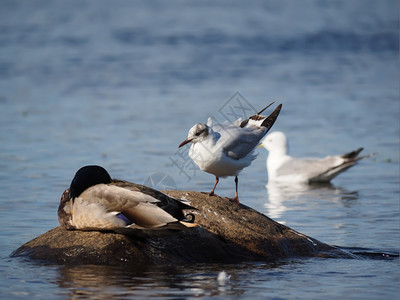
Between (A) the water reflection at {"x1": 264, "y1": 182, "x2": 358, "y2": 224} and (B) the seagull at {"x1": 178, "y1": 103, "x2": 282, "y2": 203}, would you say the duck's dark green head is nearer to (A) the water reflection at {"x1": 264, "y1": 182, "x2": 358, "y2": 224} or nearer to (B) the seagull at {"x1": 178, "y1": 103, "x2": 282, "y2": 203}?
(B) the seagull at {"x1": 178, "y1": 103, "x2": 282, "y2": 203}

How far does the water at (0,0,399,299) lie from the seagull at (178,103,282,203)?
119 cm

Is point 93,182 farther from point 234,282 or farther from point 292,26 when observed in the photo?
point 292,26

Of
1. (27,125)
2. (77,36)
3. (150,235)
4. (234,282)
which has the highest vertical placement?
(77,36)

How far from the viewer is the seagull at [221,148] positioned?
25.8 ft

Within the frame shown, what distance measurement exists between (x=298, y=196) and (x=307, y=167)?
1335mm

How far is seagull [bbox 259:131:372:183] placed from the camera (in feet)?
41.2

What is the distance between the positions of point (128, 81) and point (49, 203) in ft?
32.1

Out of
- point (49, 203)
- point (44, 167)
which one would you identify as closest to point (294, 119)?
point (44, 167)

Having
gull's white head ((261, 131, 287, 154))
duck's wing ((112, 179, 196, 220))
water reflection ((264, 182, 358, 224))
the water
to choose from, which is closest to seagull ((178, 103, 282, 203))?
duck's wing ((112, 179, 196, 220))

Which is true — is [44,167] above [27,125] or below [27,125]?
below

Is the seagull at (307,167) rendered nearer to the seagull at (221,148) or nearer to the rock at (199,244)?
the seagull at (221,148)

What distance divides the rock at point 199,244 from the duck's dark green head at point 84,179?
1.41 feet

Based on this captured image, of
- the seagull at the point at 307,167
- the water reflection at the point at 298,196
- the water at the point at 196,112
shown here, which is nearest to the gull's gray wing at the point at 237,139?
the water at the point at 196,112

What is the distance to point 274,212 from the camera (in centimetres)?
1003
